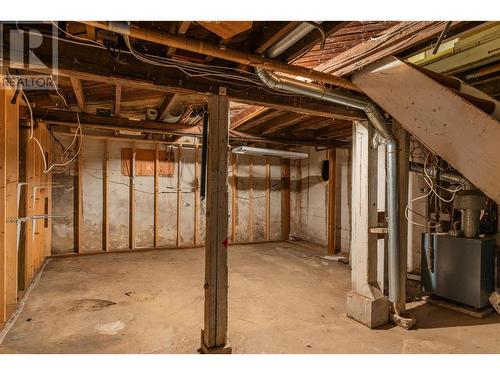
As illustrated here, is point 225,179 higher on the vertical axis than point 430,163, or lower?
lower

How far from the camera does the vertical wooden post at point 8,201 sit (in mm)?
2467

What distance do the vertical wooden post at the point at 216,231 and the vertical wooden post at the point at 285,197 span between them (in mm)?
4934

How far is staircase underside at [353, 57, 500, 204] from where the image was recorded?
5.92 feet

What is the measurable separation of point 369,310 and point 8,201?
341cm

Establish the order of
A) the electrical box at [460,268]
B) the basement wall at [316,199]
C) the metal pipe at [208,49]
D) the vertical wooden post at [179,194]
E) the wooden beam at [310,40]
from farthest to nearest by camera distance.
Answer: the vertical wooden post at [179,194]
the basement wall at [316,199]
the electrical box at [460,268]
the wooden beam at [310,40]
the metal pipe at [208,49]

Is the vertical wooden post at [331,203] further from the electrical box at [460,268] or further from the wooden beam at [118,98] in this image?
the wooden beam at [118,98]

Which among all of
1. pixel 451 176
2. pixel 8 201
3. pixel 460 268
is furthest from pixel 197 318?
pixel 451 176

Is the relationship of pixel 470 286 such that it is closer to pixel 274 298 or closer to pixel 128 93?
pixel 274 298

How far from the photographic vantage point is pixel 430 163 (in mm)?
3520

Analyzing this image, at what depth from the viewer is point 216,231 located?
2.09 m

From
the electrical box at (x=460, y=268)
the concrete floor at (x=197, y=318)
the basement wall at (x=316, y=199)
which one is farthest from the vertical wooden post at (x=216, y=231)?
the basement wall at (x=316, y=199)

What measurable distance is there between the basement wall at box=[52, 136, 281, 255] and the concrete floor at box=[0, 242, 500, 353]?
3.32ft
